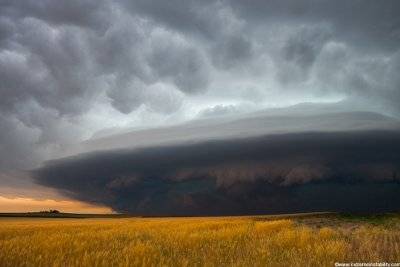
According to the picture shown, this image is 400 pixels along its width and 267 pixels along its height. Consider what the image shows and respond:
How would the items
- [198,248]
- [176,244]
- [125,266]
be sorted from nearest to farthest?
[125,266] → [198,248] → [176,244]

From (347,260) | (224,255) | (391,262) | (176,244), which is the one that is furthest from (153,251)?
(391,262)

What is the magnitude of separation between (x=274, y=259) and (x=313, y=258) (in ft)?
3.74

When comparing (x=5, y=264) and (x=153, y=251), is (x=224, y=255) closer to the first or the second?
(x=153, y=251)

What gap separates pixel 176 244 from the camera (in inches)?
714

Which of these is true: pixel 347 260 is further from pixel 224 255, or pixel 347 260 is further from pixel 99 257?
pixel 99 257

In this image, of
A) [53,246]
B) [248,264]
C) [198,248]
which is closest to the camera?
[248,264]

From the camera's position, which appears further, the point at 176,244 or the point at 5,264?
the point at 176,244

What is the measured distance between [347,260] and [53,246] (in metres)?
9.43

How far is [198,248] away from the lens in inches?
665

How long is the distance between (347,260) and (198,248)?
18.2ft

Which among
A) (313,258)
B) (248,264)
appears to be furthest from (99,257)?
(313,258)

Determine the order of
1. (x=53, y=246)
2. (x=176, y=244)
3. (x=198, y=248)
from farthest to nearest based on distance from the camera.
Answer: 1. (x=176, y=244)
2. (x=198, y=248)
3. (x=53, y=246)

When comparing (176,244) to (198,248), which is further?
(176,244)

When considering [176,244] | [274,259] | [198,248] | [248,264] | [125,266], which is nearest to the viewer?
[125,266]
